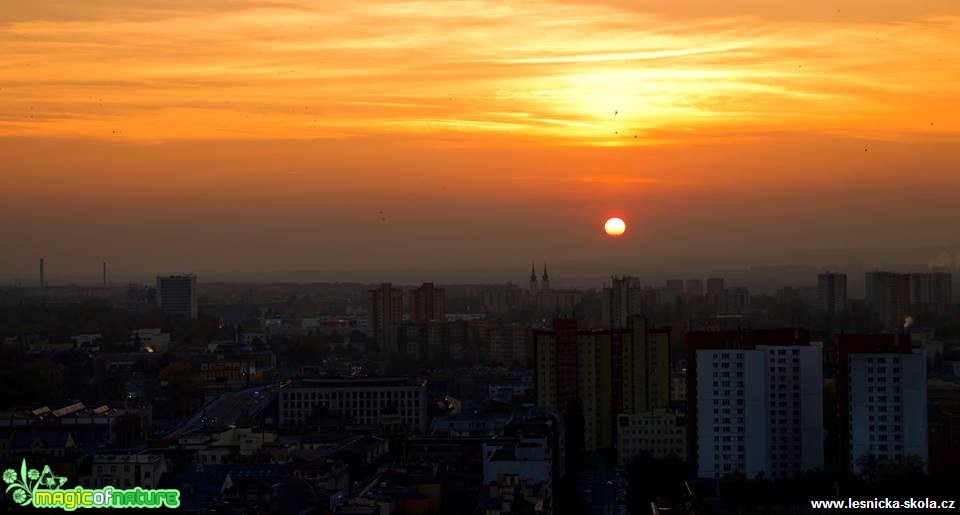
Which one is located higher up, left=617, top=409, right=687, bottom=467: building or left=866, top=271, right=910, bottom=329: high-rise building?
left=866, top=271, right=910, bottom=329: high-rise building

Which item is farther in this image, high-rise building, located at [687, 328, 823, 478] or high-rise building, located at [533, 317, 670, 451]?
high-rise building, located at [533, 317, 670, 451]

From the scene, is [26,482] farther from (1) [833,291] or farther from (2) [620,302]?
(1) [833,291]

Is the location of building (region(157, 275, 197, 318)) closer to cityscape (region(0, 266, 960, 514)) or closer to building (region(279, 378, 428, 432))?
cityscape (region(0, 266, 960, 514))

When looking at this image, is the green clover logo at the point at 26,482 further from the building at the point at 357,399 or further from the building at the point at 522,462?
the building at the point at 357,399

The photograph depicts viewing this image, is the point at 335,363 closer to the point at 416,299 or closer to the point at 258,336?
the point at 258,336

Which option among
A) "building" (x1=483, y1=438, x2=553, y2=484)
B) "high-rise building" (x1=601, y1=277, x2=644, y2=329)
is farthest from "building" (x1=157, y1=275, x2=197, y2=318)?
"building" (x1=483, y1=438, x2=553, y2=484)

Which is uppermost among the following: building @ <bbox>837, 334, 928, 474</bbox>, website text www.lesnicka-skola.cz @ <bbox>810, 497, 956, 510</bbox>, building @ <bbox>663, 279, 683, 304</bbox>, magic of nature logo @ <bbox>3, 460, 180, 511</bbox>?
building @ <bbox>663, 279, 683, 304</bbox>

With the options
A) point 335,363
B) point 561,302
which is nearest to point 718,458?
point 335,363
